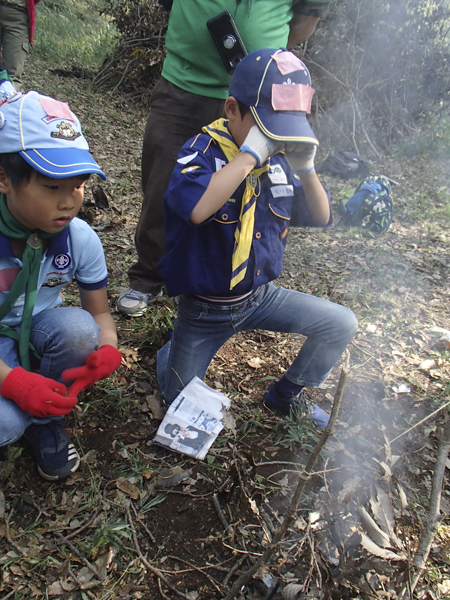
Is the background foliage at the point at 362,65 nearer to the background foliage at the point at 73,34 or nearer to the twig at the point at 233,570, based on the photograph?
the background foliage at the point at 73,34

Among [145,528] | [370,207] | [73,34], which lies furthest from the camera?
[73,34]

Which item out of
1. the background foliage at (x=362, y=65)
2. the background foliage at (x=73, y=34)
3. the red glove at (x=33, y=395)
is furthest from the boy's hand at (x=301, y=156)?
the background foliage at (x=73, y=34)

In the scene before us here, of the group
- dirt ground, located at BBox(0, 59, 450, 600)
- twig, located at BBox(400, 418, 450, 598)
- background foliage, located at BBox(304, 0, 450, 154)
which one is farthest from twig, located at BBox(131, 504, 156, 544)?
background foliage, located at BBox(304, 0, 450, 154)

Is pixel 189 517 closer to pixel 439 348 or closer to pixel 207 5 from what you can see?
pixel 439 348

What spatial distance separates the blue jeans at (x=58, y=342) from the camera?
71.3 inches

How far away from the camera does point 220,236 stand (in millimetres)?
1938

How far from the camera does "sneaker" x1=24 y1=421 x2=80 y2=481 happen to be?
5.96 ft

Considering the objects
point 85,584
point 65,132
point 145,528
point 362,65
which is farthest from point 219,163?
point 362,65

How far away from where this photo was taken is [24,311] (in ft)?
5.69

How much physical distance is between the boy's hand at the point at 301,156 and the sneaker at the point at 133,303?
4.91 feet

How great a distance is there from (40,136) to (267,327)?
4.50 ft

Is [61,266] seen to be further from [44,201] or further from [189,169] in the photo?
[189,169]

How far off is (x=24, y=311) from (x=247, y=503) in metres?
1.24

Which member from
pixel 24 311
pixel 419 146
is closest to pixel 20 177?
pixel 24 311
